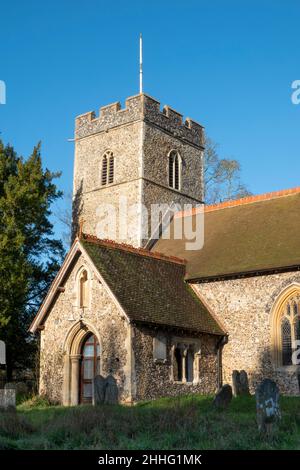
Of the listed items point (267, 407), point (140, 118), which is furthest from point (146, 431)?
point (140, 118)

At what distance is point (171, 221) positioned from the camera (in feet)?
96.8

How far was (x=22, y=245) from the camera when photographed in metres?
27.2

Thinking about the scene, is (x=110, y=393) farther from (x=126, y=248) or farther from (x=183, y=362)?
(x=126, y=248)

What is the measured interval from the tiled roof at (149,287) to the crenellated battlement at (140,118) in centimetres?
1101

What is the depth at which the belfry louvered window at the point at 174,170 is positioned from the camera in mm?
32528

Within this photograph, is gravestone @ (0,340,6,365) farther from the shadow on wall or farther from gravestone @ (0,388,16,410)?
gravestone @ (0,388,16,410)

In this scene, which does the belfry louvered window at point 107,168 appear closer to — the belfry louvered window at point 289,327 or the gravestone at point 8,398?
the belfry louvered window at point 289,327

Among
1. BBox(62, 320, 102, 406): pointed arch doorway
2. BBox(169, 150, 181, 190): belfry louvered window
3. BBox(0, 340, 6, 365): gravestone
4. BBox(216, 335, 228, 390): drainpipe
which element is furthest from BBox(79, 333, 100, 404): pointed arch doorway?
BBox(169, 150, 181, 190): belfry louvered window

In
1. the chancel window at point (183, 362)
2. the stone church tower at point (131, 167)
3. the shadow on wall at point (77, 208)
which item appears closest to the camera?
the chancel window at point (183, 362)

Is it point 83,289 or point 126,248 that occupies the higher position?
point 126,248

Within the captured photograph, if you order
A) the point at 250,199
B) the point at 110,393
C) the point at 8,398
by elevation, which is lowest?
the point at 8,398

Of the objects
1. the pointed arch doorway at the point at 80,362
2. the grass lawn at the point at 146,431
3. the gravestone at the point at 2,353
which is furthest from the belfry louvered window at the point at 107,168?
the grass lawn at the point at 146,431

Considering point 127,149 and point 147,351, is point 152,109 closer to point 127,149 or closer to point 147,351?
point 127,149

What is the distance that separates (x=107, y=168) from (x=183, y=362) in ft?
47.4
